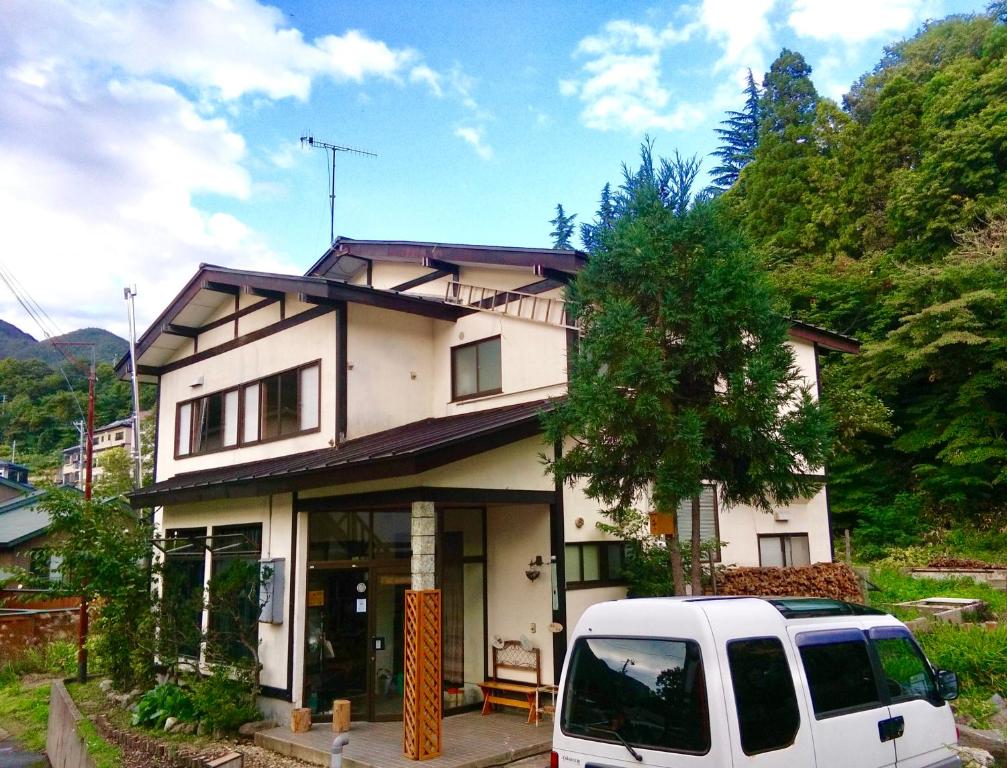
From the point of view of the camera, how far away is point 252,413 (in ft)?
51.0

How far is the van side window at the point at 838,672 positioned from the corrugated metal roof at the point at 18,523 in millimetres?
27505

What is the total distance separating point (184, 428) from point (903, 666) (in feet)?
50.5

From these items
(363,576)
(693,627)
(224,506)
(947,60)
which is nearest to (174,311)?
(224,506)

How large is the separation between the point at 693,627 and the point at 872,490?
24.8m

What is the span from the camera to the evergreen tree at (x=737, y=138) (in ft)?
177

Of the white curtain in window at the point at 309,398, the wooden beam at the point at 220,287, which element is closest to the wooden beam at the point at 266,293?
the wooden beam at the point at 220,287

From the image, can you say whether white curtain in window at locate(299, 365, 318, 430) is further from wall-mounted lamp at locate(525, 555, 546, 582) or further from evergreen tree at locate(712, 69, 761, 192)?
evergreen tree at locate(712, 69, 761, 192)

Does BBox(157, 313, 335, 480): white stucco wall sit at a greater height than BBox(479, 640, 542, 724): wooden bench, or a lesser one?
greater

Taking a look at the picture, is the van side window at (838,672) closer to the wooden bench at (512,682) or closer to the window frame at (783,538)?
the wooden bench at (512,682)

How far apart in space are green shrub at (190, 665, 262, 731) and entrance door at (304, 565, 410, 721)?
3.32 feet

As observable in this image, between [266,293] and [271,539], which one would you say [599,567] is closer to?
[271,539]

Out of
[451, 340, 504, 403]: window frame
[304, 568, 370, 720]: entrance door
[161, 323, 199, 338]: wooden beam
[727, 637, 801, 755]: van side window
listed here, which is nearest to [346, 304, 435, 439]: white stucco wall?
[451, 340, 504, 403]: window frame

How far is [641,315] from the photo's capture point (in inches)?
364

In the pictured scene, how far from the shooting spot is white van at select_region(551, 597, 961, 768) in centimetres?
482
